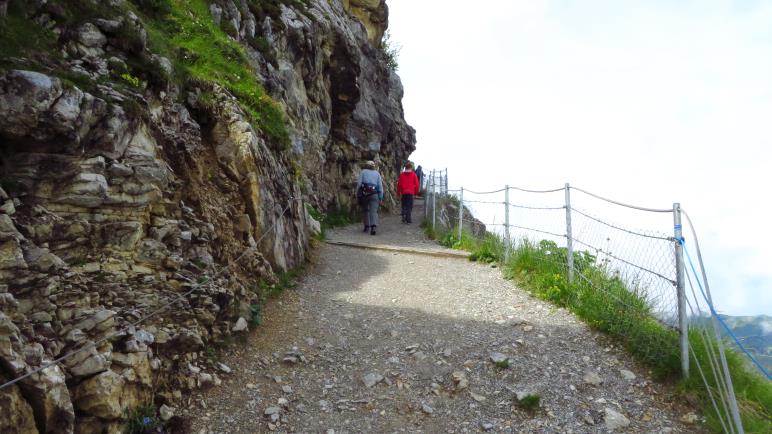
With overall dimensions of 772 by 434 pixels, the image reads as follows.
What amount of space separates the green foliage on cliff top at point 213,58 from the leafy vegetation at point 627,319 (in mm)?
5400

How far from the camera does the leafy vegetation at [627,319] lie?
14.5ft

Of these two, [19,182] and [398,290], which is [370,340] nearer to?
[398,290]

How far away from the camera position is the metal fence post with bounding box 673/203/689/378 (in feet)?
15.6

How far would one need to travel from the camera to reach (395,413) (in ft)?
15.2

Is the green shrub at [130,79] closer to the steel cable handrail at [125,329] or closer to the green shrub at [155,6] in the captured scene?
the steel cable handrail at [125,329]

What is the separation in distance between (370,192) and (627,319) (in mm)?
9142

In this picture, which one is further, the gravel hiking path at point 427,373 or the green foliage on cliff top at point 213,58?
the green foliage on cliff top at point 213,58

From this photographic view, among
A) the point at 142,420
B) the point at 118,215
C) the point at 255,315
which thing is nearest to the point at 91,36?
the point at 118,215

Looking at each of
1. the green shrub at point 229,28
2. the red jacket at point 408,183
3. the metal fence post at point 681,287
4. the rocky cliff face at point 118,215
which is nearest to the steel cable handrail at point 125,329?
the rocky cliff face at point 118,215

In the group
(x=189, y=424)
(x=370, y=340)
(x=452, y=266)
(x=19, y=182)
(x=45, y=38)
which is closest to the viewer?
(x=19, y=182)

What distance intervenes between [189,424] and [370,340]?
101 inches

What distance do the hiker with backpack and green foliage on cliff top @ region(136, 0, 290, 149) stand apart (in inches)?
186

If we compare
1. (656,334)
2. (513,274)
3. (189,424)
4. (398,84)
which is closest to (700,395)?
(656,334)

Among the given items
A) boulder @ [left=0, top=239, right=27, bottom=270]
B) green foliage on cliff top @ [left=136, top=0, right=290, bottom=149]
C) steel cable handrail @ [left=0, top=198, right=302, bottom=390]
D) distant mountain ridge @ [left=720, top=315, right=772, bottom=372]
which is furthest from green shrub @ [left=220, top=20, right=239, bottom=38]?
distant mountain ridge @ [left=720, top=315, right=772, bottom=372]
